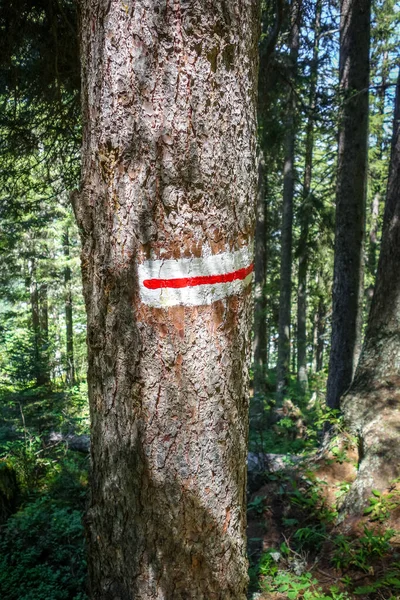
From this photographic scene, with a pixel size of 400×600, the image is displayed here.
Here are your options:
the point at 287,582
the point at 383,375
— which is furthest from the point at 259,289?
the point at 287,582

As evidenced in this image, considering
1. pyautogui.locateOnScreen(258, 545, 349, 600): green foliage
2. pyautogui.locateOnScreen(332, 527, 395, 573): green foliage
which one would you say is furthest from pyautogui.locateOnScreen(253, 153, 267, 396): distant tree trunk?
pyautogui.locateOnScreen(332, 527, 395, 573): green foliage

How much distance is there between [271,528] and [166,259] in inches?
139

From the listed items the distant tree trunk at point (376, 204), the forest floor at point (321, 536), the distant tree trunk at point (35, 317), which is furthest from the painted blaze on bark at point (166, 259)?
the distant tree trunk at point (376, 204)

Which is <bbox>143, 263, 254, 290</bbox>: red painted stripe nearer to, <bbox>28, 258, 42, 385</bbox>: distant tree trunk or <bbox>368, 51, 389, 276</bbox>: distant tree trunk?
<bbox>28, 258, 42, 385</bbox>: distant tree trunk

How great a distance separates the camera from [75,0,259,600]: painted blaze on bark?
1.19 metres

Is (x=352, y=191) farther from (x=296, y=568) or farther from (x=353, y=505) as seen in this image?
(x=296, y=568)

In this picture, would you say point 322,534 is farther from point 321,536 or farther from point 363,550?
point 363,550

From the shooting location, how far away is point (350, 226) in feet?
20.5

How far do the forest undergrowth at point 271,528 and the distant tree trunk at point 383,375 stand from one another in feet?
0.76

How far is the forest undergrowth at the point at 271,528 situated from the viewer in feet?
9.61

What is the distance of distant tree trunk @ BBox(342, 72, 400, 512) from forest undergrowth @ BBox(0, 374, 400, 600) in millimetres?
231

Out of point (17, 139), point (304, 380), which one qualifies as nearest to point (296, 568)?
point (17, 139)

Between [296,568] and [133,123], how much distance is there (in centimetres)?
343

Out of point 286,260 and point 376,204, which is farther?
point 376,204
